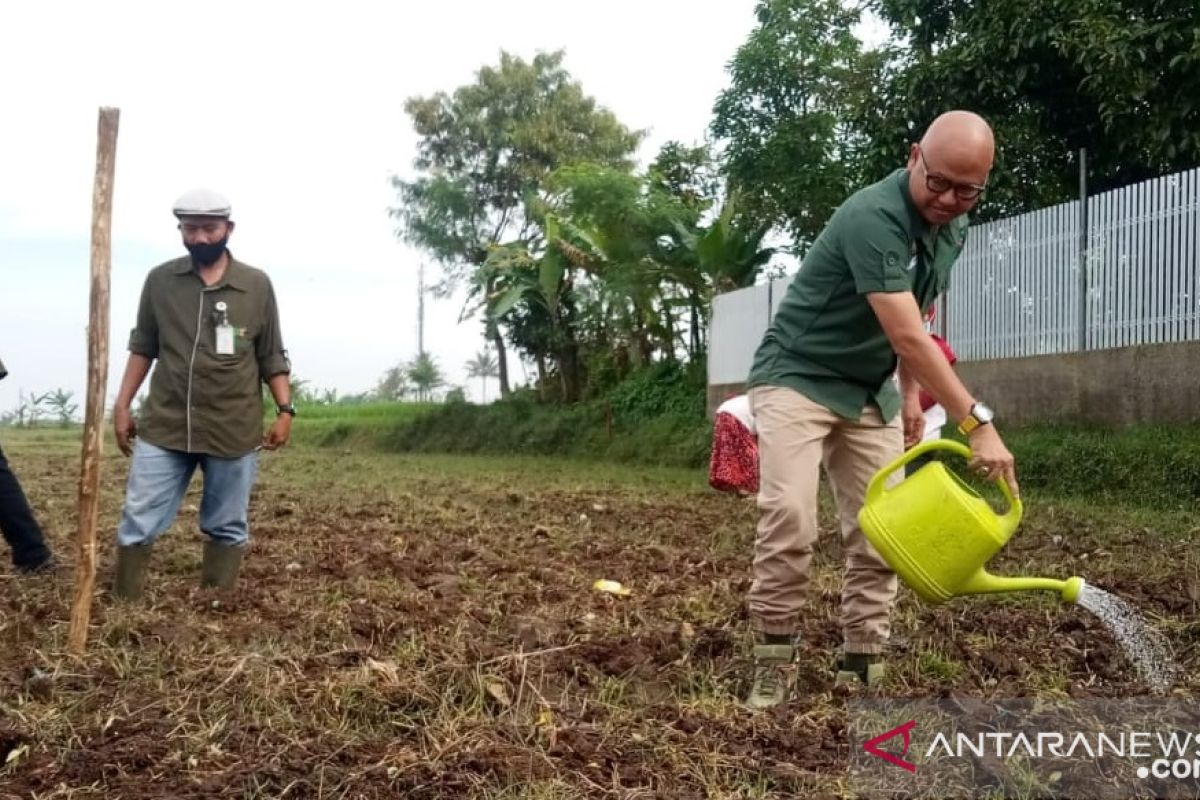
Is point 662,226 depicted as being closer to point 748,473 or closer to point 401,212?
point 748,473

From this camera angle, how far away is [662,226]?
1828 centimetres

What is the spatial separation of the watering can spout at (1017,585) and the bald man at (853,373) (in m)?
0.44

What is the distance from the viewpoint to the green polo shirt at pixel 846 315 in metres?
3.60

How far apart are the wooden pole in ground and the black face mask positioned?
0.90m

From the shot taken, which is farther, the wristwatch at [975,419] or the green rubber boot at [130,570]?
the green rubber boot at [130,570]

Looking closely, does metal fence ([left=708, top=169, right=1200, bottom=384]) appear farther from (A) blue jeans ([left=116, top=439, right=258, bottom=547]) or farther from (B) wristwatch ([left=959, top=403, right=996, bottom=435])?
(A) blue jeans ([left=116, top=439, right=258, bottom=547])

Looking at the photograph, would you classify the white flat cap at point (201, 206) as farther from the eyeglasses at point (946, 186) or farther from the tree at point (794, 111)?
the tree at point (794, 111)

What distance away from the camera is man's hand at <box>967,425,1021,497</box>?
3213mm

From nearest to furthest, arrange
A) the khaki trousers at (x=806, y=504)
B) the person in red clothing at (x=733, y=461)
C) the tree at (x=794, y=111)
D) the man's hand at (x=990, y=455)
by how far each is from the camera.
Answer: the man's hand at (x=990, y=455), the khaki trousers at (x=806, y=504), the person in red clothing at (x=733, y=461), the tree at (x=794, y=111)

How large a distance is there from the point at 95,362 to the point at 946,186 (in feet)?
8.39

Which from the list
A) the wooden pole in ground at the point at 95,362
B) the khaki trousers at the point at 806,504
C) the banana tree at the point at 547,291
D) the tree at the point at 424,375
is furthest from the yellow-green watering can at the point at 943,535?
the tree at the point at 424,375

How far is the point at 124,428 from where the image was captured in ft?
16.7

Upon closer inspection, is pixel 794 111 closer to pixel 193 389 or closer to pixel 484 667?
pixel 193 389

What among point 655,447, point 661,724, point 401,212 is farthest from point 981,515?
point 401,212
